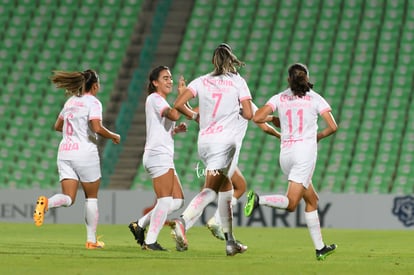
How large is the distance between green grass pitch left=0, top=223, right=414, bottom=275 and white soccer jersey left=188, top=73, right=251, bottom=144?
1.14 meters

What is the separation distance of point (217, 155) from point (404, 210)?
829 cm

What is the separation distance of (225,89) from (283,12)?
14.6 m

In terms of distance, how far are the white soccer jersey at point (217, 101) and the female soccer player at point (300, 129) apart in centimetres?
29

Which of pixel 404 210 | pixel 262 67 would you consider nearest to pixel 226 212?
pixel 404 210

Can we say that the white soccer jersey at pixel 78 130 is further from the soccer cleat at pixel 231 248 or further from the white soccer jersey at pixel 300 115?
the white soccer jersey at pixel 300 115

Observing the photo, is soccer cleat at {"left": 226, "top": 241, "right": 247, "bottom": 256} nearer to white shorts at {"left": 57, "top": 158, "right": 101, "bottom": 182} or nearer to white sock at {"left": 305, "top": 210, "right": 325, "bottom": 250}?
white sock at {"left": 305, "top": 210, "right": 325, "bottom": 250}

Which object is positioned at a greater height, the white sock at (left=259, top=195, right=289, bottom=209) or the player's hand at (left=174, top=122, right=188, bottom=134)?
the player's hand at (left=174, top=122, right=188, bottom=134)

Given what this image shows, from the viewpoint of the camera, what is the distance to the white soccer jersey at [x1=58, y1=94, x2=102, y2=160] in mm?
11789

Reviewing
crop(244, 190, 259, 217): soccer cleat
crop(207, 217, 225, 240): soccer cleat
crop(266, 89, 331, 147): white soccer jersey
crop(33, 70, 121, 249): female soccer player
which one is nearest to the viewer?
crop(244, 190, 259, 217): soccer cleat

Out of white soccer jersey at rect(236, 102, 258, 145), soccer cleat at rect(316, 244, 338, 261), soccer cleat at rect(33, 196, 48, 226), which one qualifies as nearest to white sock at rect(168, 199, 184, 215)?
white soccer jersey at rect(236, 102, 258, 145)

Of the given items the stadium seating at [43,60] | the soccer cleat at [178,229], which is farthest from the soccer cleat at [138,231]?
the stadium seating at [43,60]

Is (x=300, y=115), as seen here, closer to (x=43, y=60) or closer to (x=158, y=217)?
(x=158, y=217)

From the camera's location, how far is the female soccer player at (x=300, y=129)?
10.6 meters

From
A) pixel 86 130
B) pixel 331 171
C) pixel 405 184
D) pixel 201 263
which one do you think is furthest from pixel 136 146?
pixel 201 263
